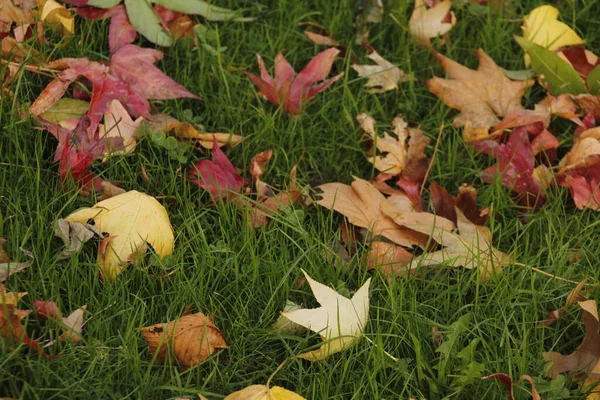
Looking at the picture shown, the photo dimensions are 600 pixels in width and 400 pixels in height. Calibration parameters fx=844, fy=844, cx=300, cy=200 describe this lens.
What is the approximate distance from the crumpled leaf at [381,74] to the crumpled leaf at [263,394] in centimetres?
115

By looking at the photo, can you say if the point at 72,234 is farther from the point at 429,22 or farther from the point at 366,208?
the point at 429,22

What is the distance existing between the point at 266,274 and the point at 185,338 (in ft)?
0.91

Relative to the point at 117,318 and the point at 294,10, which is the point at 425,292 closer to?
the point at 117,318

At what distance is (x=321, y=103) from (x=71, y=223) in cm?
88

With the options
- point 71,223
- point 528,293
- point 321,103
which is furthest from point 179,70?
point 528,293

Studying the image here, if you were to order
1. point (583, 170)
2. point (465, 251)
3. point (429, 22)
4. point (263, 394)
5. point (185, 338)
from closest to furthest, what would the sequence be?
point (263, 394)
point (185, 338)
point (465, 251)
point (583, 170)
point (429, 22)

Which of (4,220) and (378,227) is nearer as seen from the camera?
(4,220)

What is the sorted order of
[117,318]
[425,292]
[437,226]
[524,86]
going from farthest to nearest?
[524,86], [437,226], [425,292], [117,318]

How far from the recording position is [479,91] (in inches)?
101

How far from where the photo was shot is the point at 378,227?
213 cm

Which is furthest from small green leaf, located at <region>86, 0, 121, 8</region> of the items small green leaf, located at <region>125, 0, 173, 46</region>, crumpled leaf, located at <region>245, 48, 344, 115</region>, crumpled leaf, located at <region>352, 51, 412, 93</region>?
crumpled leaf, located at <region>352, 51, 412, 93</region>

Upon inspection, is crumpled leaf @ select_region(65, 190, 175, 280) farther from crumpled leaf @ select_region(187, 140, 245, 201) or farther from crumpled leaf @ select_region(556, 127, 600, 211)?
crumpled leaf @ select_region(556, 127, 600, 211)

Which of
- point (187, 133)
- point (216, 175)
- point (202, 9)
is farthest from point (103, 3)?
point (216, 175)

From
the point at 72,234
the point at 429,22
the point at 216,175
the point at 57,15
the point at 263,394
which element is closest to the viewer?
the point at 263,394
